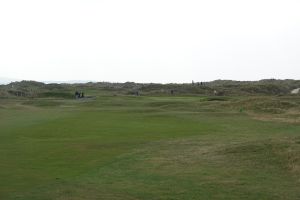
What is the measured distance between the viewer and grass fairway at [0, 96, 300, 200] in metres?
16.8

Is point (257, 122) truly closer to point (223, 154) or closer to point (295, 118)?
point (295, 118)

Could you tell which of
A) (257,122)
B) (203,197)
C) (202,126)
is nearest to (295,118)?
(257,122)

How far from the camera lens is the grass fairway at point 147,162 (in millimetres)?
16766

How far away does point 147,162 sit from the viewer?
22469 millimetres

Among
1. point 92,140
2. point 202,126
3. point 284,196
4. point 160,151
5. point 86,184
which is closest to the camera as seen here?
point 284,196

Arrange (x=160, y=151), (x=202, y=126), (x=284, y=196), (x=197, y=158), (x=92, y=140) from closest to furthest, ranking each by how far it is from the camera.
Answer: (x=284, y=196) < (x=197, y=158) < (x=160, y=151) < (x=92, y=140) < (x=202, y=126)

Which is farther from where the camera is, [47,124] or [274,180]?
[47,124]

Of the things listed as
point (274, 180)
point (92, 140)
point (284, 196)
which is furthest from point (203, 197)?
point (92, 140)

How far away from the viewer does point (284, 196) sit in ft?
51.9

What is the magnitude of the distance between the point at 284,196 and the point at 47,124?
28.2 meters

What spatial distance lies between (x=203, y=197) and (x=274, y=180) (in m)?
3.81

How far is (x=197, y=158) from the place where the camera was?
23.3 m

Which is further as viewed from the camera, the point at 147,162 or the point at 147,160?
the point at 147,160

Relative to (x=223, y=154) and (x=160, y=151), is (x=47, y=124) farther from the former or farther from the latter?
(x=223, y=154)
